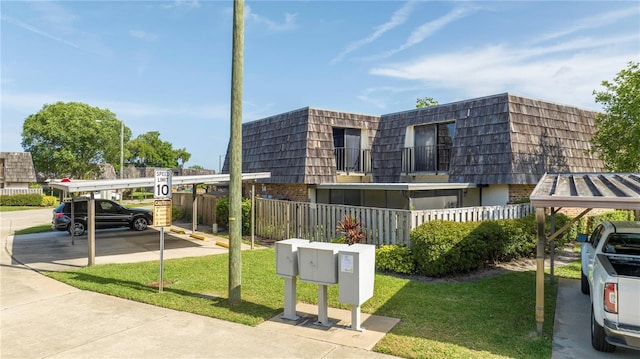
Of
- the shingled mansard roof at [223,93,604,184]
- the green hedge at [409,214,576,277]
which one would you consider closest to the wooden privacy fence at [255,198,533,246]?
the green hedge at [409,214,576,277]

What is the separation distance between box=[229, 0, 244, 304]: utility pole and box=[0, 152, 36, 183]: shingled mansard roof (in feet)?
159

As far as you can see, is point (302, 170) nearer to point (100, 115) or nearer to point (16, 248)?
point (16, 248)

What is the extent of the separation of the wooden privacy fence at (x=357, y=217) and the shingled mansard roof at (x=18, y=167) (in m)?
41.9

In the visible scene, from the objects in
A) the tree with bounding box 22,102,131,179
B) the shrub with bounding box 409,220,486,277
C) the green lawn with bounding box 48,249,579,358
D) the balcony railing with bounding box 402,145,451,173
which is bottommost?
the green lawn with bounding box 48,249,579,358

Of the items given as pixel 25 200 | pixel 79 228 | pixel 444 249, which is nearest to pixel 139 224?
pixel 79 228

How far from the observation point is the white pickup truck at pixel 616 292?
14.9 ft

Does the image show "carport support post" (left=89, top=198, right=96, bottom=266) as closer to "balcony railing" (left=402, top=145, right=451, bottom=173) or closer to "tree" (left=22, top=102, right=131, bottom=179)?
"balcony railing" (left=402, top=145, right=451, bottom=173)

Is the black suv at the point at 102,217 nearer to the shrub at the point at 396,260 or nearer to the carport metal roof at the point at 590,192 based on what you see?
the shrub at the point at 396,260

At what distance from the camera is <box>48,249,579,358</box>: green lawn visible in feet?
17.7

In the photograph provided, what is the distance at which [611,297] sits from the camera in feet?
15.4

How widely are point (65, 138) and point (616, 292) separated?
5068cm

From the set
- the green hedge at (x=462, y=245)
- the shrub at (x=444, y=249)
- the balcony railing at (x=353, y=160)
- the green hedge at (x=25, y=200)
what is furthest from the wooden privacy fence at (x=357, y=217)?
the green hedge at (x=25, y=200)

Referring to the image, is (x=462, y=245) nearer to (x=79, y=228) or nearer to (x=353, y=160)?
(x=353, y=160)

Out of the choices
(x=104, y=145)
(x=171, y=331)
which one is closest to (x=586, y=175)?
(x=171, y=331)
